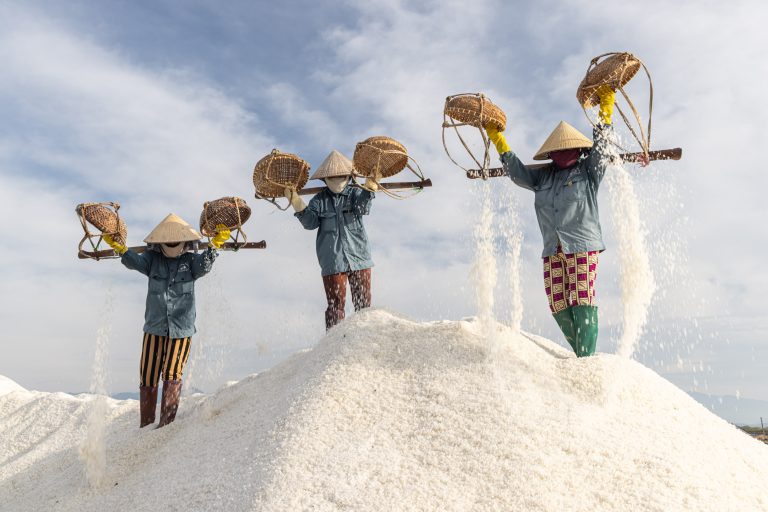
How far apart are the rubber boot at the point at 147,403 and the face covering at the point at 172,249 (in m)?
1.08

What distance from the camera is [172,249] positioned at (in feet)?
16.0

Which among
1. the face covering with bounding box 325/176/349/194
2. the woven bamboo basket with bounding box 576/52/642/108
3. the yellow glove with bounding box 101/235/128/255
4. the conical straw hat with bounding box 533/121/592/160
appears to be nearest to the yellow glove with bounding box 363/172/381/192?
the face covering with bounding box 325/176/349/194

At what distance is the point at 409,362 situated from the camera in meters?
3.77

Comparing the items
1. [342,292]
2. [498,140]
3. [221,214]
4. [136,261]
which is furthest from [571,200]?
[136,261]

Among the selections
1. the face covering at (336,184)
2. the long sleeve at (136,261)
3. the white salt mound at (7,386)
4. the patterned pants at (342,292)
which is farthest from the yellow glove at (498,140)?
the white salt mound at (7,386)

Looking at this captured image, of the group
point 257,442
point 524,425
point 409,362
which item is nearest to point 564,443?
point 524,425

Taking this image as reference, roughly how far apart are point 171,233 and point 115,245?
446 mm

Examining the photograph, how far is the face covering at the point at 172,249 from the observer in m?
4.88

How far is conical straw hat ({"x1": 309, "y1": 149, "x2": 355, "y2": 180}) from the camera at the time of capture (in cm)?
484

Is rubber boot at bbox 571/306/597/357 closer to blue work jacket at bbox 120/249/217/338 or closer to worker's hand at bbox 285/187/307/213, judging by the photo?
worker's hand at bbox 285/187/307/213

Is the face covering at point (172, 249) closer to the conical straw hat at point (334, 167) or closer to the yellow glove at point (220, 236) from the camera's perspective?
the yellow glove at point (220, 236)

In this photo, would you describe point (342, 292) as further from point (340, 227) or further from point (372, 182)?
point (372, 182)

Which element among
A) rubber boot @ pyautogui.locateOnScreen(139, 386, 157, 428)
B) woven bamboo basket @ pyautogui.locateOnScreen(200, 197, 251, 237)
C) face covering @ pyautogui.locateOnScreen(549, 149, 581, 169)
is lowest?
rubber boot @ pyautogui.locateOnScreen(139, 386, 157, 428)

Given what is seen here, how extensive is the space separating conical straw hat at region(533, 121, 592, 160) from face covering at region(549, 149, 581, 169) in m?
0.07
